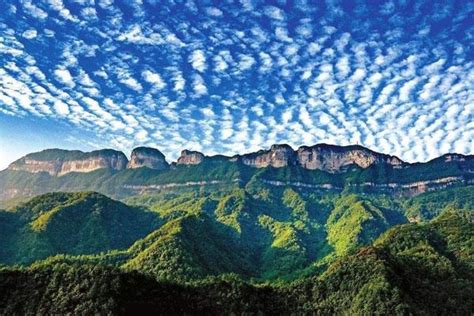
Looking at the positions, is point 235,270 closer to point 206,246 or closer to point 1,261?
point 206,246

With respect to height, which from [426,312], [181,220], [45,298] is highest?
[181,220]

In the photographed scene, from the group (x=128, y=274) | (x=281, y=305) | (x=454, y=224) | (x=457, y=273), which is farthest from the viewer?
(x=454, y=224)

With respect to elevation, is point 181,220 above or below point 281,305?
above

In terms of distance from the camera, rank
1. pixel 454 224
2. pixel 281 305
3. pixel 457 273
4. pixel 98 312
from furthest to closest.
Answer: pixel 454 224 < pixel 457 273 < pixel 281 305 < pixel 98 312

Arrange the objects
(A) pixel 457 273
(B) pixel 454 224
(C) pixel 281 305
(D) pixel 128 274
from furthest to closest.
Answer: (B) pixel 454 224
(A) pixel 457 273
(C) pixel 281 305
(D) pixel 128 274

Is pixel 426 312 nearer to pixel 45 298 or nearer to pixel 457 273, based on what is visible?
pixel 457 273

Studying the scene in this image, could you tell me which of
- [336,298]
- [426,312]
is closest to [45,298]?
[336,298]

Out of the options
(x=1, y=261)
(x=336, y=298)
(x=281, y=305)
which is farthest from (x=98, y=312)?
(x=1, y=261)

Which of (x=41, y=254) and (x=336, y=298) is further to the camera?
(x=41, y=254)

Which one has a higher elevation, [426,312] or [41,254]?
[41,254]
